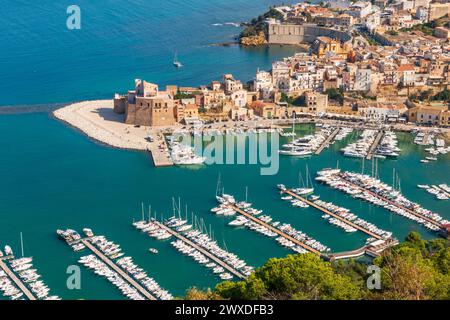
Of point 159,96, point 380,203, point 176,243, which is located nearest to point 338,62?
point 159,96

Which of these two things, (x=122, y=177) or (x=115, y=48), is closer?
(x=122, y=177)

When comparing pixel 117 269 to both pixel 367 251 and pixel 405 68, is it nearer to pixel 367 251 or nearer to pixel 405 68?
pixel 367 251

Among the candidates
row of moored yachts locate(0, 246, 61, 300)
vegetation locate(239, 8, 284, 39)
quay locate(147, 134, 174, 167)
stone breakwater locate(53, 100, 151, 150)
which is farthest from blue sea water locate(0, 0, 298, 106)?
row of moored yachts locate(0, 246, 61, 300)

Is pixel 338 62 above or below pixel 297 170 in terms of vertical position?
above

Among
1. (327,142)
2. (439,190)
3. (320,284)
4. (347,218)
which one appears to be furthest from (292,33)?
(320,284)

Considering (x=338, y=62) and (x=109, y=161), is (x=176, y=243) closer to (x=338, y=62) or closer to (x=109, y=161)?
(x=109, y=161)

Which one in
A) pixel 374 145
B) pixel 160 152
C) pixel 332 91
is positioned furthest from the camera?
A: pixel 332 91

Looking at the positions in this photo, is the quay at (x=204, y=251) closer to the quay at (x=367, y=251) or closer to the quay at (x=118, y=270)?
the quay at (x=118, y=270)
